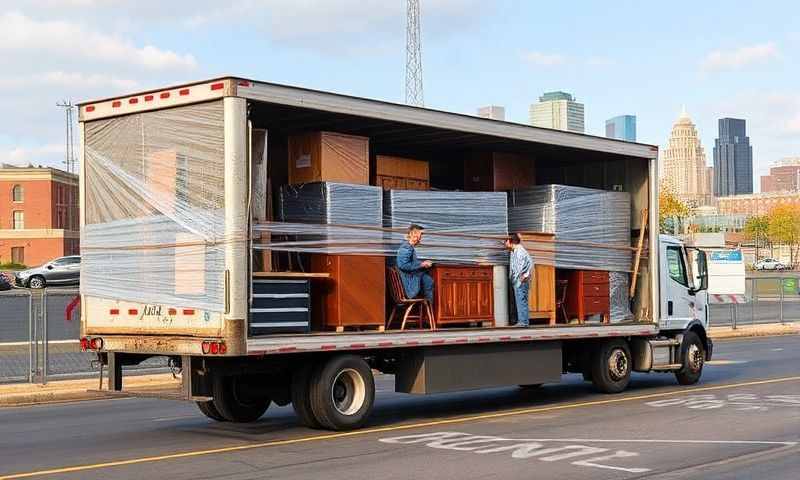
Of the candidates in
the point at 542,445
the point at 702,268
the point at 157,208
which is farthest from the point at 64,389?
the point at 702,268

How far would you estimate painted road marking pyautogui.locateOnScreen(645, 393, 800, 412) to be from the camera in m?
14.4

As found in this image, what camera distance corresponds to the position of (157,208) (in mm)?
11883

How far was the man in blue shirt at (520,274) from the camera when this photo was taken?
1457 centimetres

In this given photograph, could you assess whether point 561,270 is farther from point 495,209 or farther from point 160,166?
point 160,166

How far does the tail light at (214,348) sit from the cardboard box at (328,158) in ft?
8.44

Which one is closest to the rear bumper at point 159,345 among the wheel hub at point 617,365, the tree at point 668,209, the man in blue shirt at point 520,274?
the man in blue shirt at point 520,274

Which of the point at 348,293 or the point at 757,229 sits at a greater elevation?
the point at 757,229

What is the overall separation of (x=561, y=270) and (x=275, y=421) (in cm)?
518

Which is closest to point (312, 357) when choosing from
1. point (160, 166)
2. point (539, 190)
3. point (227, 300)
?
point (227, 300)

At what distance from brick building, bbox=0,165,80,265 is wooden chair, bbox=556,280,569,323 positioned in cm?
8534

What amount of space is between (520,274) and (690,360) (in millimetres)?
4838

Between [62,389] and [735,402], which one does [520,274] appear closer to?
[735,402]

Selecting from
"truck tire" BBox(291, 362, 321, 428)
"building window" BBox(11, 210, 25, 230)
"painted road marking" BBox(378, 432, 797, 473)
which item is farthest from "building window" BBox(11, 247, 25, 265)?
"painted road marking" BBox(378, 432, 797, 473)

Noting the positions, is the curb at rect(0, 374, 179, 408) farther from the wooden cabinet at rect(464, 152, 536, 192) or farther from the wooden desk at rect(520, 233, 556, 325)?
the wooden desk at rect(520, 233, 556, 325)
